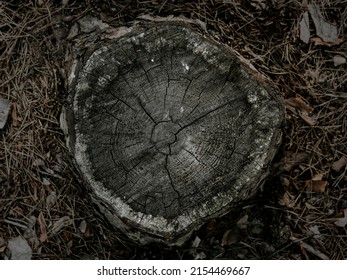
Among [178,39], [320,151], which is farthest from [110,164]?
[320,151]

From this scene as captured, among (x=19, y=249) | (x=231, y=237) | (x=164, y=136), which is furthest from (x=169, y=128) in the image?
(x=19, y=249)

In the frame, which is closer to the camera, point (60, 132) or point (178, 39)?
point (178, 39)

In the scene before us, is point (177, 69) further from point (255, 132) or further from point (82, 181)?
point (82, 181)

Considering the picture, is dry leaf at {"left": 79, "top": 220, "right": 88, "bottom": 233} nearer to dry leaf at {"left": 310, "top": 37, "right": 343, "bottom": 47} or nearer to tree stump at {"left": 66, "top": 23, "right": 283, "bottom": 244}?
tree stump at {"left": 66, "top": 23, "right": 283, "bottom": 244}

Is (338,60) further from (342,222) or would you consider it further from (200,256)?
(200,256)

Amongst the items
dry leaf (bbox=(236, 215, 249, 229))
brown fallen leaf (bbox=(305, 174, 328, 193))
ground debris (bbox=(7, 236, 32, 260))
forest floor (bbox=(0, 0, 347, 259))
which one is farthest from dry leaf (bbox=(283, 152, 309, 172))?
ground debris (bbox=(7, 236, 32, 260))
